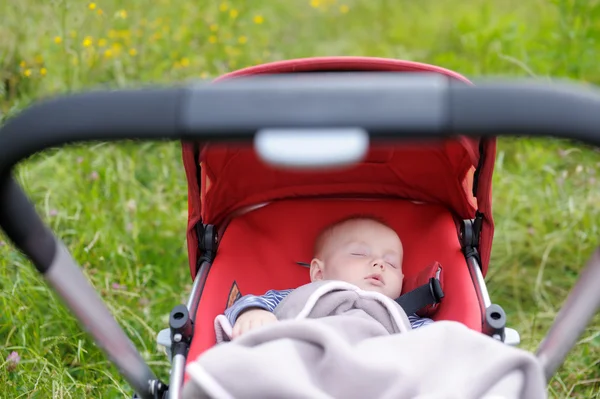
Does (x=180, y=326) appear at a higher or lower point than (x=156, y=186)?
higher

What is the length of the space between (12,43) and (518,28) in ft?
8.56

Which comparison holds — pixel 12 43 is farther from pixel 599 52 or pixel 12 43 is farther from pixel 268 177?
pixel 599 52

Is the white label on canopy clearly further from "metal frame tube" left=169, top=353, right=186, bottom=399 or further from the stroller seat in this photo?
the stroller seat

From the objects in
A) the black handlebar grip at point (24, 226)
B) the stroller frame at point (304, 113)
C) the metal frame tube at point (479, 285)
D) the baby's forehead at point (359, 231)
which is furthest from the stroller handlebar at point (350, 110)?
the baby's forehead at point (359, 231)

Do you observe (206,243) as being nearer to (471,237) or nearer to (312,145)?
(471,237)

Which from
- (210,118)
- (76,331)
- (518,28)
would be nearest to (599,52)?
(518,28)

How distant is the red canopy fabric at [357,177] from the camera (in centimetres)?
197

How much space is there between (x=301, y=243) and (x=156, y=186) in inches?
41.3

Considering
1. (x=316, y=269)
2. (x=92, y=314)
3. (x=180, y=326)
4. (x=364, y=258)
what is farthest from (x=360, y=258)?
(x=92, y=314)

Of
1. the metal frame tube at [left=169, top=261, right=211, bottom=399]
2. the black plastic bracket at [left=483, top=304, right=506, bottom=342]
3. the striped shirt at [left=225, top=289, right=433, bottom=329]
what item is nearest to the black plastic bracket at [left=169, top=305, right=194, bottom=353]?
the metal frame tube at [left=169, top=261, right=211, bottom=399]

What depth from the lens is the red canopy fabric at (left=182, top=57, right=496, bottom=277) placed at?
6.45 ft

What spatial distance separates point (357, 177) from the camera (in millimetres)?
2482

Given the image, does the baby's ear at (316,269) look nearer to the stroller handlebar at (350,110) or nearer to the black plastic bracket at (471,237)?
the black plastic bracket at (471,237)

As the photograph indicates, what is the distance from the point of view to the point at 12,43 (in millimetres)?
3732
